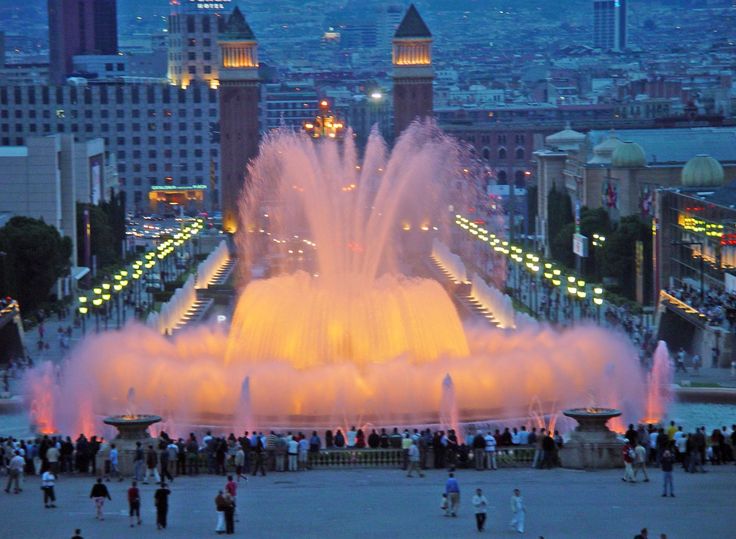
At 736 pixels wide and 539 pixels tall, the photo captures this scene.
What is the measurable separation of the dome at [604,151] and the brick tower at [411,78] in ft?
99.8

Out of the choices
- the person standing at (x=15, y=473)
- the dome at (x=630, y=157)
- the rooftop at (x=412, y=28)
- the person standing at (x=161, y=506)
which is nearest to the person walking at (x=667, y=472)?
the person standing at (x=161, y=506)

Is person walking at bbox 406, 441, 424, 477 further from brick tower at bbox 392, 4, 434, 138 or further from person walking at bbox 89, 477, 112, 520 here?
brick tower at bbox 392, 4, 434, 138

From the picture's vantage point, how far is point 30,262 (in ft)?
250

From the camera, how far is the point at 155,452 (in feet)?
116

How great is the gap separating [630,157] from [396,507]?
220 feet

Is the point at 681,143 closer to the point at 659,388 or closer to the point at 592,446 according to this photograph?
the point at 659,388

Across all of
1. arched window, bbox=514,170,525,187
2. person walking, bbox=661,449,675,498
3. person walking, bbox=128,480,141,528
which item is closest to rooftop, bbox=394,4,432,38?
arched window, bbox=514,170,525,187

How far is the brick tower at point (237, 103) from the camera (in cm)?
13825

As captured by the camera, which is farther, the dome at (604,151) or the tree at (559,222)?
the dome at (604,151)

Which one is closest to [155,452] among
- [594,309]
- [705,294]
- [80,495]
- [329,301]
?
[80,495]

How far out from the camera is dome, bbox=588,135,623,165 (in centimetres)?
10681

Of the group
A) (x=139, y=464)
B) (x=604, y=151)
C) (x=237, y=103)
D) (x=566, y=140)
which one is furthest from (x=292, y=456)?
(x=237, y=103)

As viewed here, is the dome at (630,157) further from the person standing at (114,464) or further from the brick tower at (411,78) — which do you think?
the person standing at (114,464)

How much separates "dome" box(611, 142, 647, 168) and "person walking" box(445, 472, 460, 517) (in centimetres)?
6714
